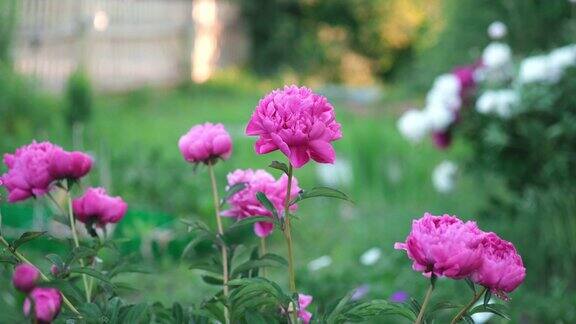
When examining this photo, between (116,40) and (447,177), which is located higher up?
(116,40)

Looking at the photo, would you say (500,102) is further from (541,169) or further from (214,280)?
(214,280)

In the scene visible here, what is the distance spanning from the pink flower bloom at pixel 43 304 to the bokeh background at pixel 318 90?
26mm

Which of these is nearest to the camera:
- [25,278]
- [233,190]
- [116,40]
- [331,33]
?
[25,278]

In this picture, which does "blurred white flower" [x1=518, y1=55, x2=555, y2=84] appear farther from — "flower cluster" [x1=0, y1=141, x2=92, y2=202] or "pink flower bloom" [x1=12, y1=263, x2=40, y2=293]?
"pink flower bloom" [x1=12, y1=263, x2=40, y2=293]

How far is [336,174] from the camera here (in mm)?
4406

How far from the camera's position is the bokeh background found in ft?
9.84

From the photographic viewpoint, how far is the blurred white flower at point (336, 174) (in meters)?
4.36

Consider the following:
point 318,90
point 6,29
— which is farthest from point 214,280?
point 318,90

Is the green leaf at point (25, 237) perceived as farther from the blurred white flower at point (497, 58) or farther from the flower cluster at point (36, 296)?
the blurred white flower at point (497, 58)

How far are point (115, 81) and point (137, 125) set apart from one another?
82.0 inches

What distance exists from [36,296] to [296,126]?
0.33 meters

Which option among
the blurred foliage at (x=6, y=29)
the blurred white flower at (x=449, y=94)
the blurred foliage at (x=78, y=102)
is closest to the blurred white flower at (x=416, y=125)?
the blurred white flower at (x=449, y=94)

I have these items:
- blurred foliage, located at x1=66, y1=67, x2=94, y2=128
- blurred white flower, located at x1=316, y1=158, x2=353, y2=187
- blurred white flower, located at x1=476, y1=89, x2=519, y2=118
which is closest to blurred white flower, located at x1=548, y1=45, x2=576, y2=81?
blurred white flower, located at x1=476, y1=89, x2=519, y2=118

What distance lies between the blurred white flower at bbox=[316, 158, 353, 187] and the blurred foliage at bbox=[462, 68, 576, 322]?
3.89 ft
